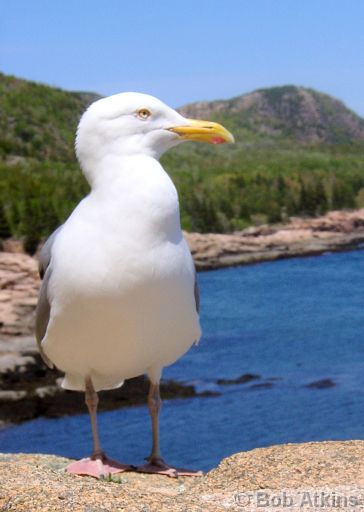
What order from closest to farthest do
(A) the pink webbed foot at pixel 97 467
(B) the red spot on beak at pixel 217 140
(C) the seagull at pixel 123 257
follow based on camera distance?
1. (C) the seagull at pixel 123 257
2. (B) the red spot on beak at pixel 217 140
3. (A) the pink webbed foot at pixel 97 467

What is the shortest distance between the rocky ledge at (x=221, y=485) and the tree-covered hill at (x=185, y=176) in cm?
3148

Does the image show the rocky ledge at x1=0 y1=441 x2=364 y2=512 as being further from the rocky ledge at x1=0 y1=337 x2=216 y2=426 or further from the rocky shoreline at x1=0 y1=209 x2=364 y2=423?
the rocky shoreline at x1=0 y1=209 x2=364 y2=423

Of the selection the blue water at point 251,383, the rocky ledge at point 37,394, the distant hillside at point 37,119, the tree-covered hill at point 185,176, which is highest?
the distant hillside at point 37,119

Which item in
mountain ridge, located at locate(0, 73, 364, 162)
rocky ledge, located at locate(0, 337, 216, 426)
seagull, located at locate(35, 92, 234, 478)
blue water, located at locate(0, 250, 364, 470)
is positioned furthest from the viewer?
mountain ridge, located at locate(0, 73, 364, 162)

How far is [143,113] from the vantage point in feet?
14.5

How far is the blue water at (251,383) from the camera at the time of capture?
67.6 ft

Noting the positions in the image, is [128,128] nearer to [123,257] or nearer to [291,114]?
[123,257]

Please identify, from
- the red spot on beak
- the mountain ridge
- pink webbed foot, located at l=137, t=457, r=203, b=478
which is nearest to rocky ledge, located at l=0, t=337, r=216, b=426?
pink webbed foot, located at l=137, t=457, r=203, b=478

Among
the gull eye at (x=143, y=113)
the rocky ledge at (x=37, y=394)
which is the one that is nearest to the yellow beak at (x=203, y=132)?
the gull eye at (x=143, y=113)

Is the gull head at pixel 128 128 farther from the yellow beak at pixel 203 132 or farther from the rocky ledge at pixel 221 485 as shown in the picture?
the rocky ledge at pixel 221 485

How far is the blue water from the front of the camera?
20594 mm

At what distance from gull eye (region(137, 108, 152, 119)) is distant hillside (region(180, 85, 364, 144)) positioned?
13130 centimetres

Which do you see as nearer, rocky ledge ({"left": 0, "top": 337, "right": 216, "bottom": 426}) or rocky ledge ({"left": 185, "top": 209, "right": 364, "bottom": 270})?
rocky ledge ({"left": 0, "top": 337, "right": 216, "bottom": 426})

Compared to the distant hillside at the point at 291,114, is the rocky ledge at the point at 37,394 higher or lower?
lower
